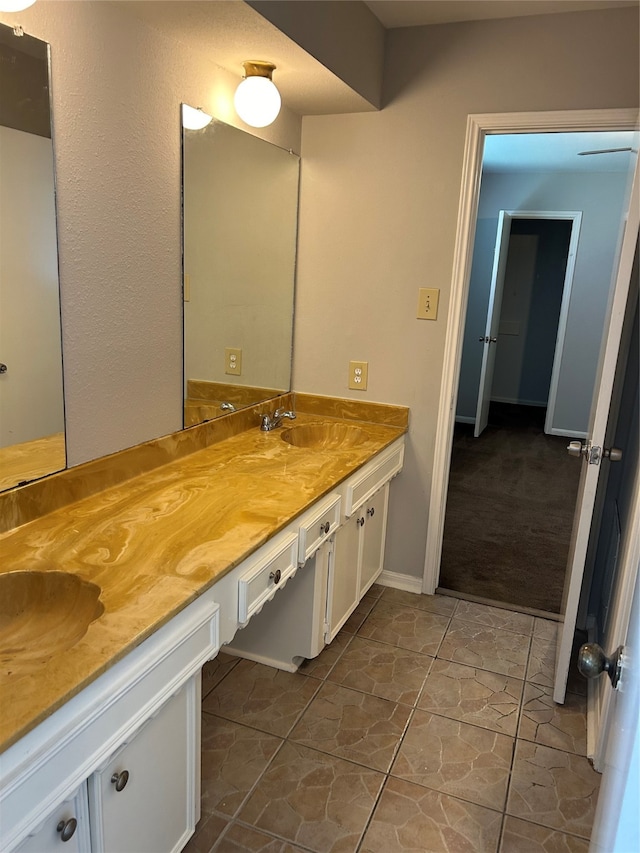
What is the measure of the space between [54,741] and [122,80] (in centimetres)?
A: 159

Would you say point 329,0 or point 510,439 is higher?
point 329,0

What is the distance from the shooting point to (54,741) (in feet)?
2.99

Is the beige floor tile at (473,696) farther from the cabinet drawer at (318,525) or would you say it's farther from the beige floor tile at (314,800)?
the cabinet drawer at (318,525)

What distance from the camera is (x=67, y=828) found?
1057 millimetres

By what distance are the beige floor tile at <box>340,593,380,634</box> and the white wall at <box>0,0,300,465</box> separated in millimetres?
1148

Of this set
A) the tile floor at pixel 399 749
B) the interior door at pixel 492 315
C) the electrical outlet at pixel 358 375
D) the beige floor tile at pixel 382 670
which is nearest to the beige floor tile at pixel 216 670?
the tile floor at pixel 399 749

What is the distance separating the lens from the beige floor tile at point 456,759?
1789mm

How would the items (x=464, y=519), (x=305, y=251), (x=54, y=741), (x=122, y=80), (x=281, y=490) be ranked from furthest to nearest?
1. (x=464, y=519)
2. (x=305, y=251)
3. (x=281, y=490)
4. (x=122, y=80)
5. (x=54, y=741)

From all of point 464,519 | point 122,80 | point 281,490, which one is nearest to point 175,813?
point 281,490

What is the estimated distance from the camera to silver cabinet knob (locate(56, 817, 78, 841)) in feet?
3.43

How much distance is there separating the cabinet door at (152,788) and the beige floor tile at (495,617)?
1.55 metres

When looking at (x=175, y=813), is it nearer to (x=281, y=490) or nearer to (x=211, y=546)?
(x=211, y=546)

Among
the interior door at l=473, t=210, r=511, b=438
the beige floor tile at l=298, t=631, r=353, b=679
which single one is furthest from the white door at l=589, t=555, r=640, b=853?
the interior door at l=473, t=210, r=511, b=438

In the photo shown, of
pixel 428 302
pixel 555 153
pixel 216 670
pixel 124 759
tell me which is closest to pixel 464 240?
pixel 428 302
